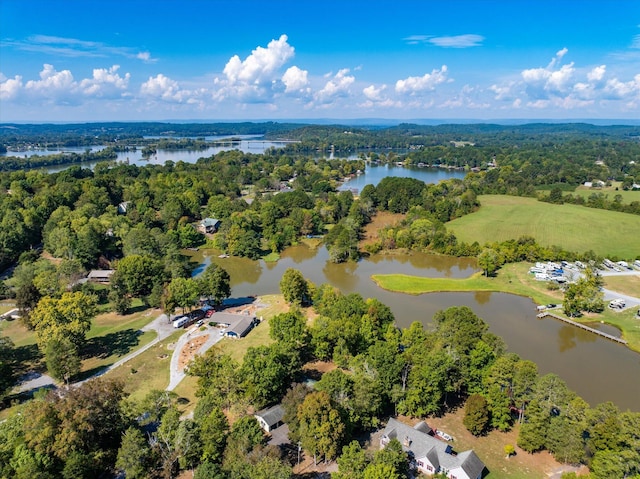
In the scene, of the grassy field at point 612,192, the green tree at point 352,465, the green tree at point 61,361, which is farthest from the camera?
the grassy field at point 612,192

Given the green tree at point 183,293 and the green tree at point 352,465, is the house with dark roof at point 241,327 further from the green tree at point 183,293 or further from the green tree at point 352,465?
the green tree at point 352,465

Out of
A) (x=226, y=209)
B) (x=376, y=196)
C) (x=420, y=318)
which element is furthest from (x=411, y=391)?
(x=376, y=196)

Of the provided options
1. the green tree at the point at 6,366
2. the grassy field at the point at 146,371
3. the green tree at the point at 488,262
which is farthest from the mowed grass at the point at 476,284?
the green tree at the point at 6,366

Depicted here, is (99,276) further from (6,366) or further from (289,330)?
(289,330)

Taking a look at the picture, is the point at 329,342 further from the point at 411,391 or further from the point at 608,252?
the point at 608,252

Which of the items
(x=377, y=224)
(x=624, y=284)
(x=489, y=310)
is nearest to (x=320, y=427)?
(x=489, y=310)

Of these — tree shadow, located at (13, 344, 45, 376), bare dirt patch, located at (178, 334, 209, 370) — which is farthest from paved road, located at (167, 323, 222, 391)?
tree shadow, located at (13, 344, 45, 376)

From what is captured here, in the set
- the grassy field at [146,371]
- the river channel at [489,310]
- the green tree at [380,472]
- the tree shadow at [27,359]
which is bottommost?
the river channel at [489,310]
